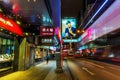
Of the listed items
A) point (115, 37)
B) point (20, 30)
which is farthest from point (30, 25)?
point (115, 37)

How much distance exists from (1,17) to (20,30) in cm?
600

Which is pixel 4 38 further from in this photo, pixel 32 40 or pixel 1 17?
pixel 32 40

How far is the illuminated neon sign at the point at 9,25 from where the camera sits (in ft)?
49.9

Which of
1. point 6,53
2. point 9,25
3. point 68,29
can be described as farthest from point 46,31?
point 68,29

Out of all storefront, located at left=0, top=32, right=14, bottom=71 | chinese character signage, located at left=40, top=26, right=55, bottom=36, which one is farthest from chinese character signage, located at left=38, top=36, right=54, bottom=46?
storefront, located at left=0, top=32, right=14, bottom=71

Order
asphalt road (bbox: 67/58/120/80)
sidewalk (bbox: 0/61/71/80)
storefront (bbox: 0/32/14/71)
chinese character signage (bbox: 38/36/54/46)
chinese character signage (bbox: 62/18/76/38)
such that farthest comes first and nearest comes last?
chinese character signage (bbox: 62/18/76/38)
chinese character signage (bbox: 38/36/54/46)
storefront (bbox: 0/32/14/71)
asphalt road (bbox: 67/58/120/80)
sidewalk (bbox: 0/61/71/80)

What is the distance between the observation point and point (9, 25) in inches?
671

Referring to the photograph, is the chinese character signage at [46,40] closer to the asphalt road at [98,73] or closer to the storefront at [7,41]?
the asphalt road at [98,73]

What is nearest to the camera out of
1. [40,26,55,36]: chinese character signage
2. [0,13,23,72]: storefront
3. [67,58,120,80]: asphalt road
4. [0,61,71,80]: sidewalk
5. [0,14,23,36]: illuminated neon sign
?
[0,14,23,36]: illuminated neon sign

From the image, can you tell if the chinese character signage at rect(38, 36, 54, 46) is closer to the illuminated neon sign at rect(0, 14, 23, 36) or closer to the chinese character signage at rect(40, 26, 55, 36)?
the chinese character signage at rect(40, 26, 55, 36)

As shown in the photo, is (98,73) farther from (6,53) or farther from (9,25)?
(9,25)

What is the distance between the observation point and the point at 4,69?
17.7 meters

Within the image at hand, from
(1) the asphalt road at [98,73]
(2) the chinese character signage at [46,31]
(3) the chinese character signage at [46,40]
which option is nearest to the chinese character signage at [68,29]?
(3) the chinese character signage at [46,40]

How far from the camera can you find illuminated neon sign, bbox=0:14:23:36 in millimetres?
15219
